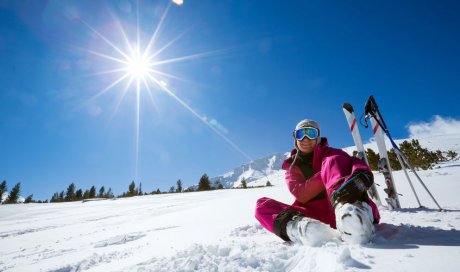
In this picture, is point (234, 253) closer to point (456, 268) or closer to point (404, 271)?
point (404, 271)

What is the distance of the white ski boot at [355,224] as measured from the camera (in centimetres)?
205

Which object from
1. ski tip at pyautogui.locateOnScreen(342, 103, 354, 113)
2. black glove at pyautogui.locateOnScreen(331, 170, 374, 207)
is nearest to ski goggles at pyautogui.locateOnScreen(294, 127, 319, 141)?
black glove at pyautogui.locateOnScreen(331, 170, 374, 207)

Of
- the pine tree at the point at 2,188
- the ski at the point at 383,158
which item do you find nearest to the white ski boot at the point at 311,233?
the ski at the point at 383,158

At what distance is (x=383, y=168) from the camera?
5.00 metres

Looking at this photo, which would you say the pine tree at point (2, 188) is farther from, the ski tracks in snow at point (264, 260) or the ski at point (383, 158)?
the ski at point (383, 158)

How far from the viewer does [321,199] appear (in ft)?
10.5

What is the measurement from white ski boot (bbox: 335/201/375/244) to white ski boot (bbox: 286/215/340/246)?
13cm

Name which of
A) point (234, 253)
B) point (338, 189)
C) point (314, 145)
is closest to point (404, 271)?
A: point (338, 189)

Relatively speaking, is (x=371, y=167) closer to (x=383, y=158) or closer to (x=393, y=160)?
(x=393, y=160)

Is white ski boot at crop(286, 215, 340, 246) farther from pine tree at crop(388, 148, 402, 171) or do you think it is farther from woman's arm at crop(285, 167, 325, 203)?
pine tree at crop(388, 148, 402, 171)

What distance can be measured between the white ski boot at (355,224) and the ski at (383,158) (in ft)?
10.4

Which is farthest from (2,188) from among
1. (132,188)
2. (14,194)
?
(132,188)

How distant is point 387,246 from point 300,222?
73cm

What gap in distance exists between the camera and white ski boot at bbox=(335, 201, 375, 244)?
2047 mm
